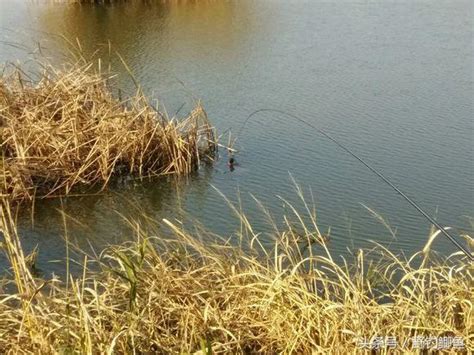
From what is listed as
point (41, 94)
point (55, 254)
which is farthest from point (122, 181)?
point (55, 254)

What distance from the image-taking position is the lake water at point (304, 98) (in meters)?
3.52

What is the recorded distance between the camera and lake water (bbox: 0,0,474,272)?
352cm

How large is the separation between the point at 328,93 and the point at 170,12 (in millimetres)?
4938

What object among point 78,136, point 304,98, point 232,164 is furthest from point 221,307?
point 304,98

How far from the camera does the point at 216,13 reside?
372 inches

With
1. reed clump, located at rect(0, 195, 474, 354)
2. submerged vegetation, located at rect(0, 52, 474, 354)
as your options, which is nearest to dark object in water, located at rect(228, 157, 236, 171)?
submerged vegetation, located at rect(0, 52, 474, 354)

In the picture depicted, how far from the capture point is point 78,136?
388cm

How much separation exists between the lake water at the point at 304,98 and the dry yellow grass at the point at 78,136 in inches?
6.2

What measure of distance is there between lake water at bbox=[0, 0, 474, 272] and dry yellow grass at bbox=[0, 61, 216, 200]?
156mm

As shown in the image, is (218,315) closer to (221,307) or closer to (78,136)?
(221,307)

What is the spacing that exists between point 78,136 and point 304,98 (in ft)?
7.92

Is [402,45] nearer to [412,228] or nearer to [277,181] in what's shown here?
[277,181]

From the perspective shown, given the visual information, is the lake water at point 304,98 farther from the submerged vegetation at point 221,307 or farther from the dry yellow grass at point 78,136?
the submerged vegetation at point 221,307

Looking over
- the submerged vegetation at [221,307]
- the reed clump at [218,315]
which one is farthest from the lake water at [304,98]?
the reed clump at [218,315]
